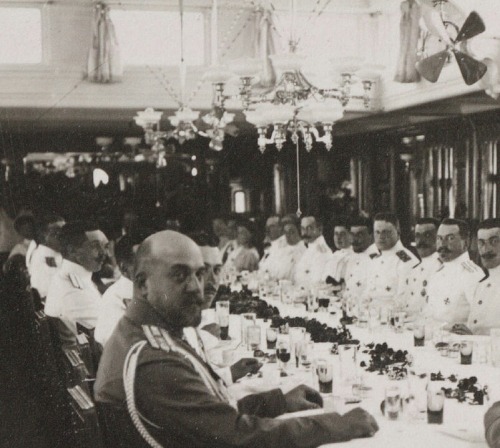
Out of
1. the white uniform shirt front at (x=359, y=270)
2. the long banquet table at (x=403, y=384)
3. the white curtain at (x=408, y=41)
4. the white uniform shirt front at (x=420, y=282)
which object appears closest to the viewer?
the long banquet table at (x=403, y=384)

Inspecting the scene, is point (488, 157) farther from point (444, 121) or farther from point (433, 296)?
point (433, 296)

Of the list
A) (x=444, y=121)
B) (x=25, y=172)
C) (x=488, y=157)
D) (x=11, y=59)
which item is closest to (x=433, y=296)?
(x=488, y=157)

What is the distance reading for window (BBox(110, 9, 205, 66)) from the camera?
7.73 metres

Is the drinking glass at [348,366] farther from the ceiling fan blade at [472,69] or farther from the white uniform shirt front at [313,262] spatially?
the white uniform shirt front at [313,262]

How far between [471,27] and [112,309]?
3.26 m

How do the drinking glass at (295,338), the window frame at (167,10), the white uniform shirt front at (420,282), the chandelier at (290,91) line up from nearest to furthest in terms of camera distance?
the drinking glass at (295,338) → the chandelier at (290,91) → the white uniform shirt front at (420,282) → the window frame at (167,10)

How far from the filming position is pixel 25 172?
43.5ft

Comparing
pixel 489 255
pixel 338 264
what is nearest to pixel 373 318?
pixel 489 255

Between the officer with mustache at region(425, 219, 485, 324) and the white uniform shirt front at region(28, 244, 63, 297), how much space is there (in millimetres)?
3254

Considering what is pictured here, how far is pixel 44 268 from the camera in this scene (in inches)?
245

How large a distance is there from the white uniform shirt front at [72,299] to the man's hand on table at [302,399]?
7.61 feet

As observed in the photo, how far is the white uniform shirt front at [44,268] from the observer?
610cm

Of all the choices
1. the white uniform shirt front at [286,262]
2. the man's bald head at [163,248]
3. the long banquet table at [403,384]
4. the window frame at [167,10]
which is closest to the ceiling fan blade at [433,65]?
the long banquet table at [403,384]

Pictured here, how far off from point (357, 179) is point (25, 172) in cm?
660
